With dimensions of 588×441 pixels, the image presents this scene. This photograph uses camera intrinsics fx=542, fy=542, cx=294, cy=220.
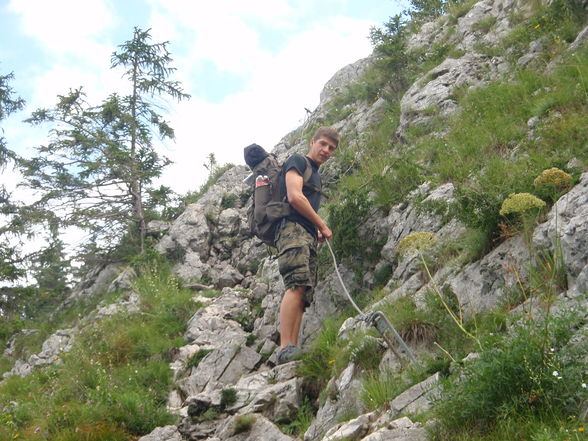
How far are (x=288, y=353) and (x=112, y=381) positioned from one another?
2694 mm

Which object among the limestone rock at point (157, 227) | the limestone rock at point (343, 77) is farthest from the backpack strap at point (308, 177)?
the limestone rock at point (343, 77)

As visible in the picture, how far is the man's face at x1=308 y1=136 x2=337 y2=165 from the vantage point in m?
6.91

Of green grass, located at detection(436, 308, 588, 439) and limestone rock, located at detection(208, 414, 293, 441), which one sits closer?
green grass, located at detection(436, 308, 588, 439)

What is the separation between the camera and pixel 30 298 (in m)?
14.7

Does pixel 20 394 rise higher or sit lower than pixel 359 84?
lower

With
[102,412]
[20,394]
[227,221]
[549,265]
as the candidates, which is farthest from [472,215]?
[227,221]

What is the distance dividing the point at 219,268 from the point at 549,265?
28.7 feet

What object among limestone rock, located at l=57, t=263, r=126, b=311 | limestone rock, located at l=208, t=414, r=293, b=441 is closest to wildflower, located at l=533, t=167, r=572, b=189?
limestone rock, located at l=208, t=414, r=293, b=441

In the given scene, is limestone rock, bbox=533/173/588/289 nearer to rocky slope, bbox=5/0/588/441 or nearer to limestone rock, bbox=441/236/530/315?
rocky slope, bbox=5/0/588/441

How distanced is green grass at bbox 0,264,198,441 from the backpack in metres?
2.42

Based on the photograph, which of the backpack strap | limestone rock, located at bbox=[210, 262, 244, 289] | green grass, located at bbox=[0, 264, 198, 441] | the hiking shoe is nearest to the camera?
green grass, located at bbox=[0, 264, 198, 441]

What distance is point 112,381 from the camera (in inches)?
285

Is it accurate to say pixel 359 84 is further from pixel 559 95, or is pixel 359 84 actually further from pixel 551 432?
pixel 551 432

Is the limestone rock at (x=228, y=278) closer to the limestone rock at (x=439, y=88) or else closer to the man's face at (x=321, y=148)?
the limestone rock at (x=439, y=88)
